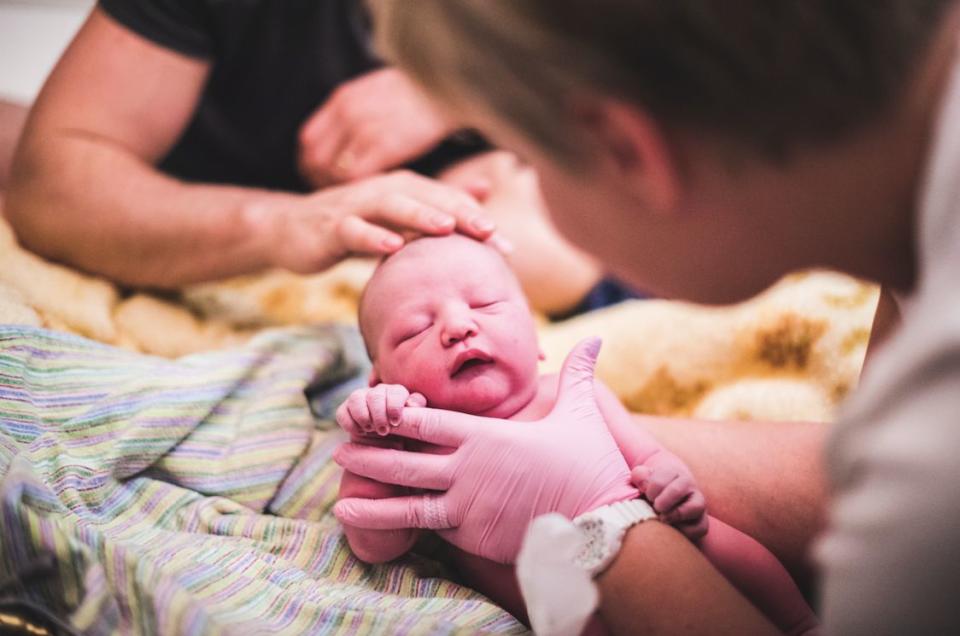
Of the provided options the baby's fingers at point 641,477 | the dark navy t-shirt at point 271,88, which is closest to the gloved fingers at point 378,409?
the baby's fingers at point 641,477

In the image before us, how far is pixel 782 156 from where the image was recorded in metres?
0.48

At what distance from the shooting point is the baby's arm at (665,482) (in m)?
0.73

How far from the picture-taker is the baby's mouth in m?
0.79

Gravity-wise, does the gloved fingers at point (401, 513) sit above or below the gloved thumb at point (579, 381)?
below

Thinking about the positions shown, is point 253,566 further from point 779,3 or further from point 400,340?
point 779,3

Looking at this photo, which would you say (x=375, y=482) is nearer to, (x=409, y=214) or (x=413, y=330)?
(x=413, y=330)

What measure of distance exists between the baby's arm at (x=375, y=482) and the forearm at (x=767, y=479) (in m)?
0.31

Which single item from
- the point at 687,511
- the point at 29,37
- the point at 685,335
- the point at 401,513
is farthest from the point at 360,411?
the point at 29,37

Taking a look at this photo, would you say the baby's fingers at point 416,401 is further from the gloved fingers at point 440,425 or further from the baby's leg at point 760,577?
the baby's leg at point 760,577

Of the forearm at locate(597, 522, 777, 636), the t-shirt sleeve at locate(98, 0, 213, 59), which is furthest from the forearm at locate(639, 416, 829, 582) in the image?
the t-shirt sleeve at locate(98, 0, 213, 59)

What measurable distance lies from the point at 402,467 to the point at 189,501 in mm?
266

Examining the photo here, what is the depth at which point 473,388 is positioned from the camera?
0.80m

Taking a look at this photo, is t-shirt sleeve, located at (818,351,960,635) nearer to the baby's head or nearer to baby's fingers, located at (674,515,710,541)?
baby's fingers, located at (674,515,710,541)

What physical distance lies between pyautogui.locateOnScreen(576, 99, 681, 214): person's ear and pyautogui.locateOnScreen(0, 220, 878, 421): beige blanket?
23.6 inches
